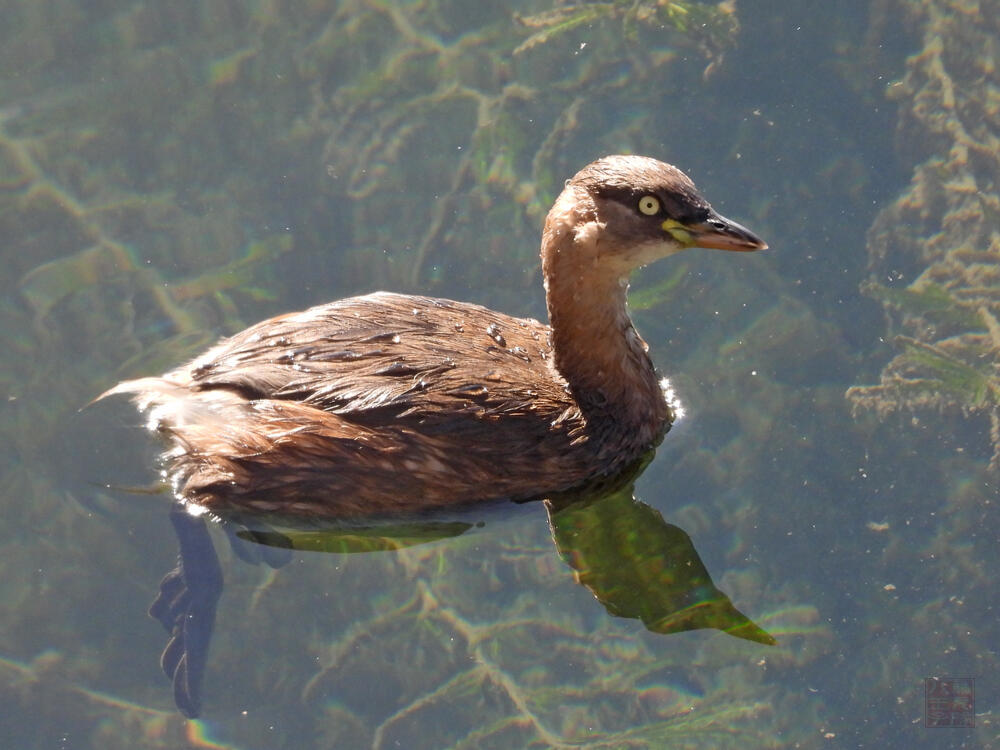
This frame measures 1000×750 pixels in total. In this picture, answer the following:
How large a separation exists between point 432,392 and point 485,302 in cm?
135

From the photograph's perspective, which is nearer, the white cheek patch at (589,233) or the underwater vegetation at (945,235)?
the white cheek patch at (589,233)

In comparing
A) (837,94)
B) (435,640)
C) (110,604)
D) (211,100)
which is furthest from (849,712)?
(211,100)

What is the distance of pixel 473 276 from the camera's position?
5801mm

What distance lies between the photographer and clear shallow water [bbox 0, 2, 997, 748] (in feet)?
14.9

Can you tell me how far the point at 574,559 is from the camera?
4809 mm

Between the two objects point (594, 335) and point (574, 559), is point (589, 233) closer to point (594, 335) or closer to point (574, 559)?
point (594, 335)

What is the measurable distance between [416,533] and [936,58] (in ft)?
13.8

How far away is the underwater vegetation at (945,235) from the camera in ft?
17.2

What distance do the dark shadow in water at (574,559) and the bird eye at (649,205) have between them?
3.89 feet

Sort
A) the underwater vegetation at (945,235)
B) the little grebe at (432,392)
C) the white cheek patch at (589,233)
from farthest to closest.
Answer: the underwater vegetation at (945,235) < the white cheek patch at (589,233) < the little grebe at (432,392)

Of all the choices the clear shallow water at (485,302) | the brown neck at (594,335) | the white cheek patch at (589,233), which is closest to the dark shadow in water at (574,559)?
the clear shallow water at (485,302)

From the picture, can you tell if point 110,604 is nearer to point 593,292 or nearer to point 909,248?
point 593,292

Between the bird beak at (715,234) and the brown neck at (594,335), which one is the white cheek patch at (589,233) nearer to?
the brown neck at (594,335)

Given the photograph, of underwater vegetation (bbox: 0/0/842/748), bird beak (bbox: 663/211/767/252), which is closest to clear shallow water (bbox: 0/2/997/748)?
underwater vegetation (bbox: 0/0/842/748)
